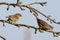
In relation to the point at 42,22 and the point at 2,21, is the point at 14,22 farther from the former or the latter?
the point at 42,22

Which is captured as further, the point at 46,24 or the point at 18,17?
the point at 18,17

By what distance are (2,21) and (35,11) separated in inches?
8.7

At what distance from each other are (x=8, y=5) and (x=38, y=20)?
215 mm

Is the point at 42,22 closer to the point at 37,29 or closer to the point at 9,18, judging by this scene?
the point at 37,29

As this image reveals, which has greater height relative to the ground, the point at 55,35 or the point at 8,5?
the point at 8,5

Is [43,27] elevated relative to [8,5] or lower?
lower

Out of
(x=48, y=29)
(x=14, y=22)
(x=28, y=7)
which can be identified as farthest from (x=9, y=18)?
(x=48, y=29)

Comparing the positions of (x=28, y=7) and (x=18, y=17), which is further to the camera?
(x=18, y=17)

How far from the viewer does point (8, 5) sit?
112 centimetres

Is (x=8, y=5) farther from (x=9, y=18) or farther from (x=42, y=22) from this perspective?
(x=42, y=22)

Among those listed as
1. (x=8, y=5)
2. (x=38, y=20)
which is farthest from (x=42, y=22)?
(x=8, y=5)

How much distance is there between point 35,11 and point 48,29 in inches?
5.6

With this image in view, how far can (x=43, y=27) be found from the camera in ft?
3.54

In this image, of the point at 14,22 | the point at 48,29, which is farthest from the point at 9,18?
the point at 48,29
